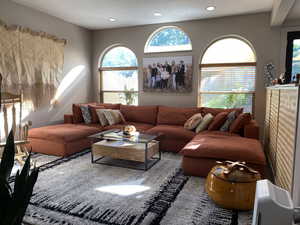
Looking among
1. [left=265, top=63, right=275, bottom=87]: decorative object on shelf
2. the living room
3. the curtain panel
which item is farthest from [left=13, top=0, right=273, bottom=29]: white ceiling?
[left=265, top=63, right=275, bottom=87]: decorative object on shelf

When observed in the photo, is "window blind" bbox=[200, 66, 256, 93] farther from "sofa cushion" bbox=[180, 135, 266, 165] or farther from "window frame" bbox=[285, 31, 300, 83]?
"sofa cushion" bbox=[180, 135, 266, 165]

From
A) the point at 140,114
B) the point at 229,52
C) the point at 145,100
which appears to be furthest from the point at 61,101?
the point at 229,52

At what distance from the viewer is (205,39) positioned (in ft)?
14.8

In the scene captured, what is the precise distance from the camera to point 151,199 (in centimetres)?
222

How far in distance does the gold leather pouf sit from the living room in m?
0.03

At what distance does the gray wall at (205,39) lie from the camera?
4137 mm

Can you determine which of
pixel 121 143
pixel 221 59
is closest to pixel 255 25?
pixel 221 59

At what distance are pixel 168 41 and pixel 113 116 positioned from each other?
83.2 inches

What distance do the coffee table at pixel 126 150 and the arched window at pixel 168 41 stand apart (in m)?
2.43

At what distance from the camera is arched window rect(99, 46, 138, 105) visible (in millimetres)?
5316

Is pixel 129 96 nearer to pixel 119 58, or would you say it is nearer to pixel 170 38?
pixel 119 58

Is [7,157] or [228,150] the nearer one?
[7,157]

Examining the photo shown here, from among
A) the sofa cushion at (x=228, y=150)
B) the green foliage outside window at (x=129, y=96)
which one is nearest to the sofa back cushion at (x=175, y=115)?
the green foliage outside window at (x=129, y=96)

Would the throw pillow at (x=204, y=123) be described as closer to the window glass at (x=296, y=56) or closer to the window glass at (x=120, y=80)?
the window glass at (x=296, y=56)
